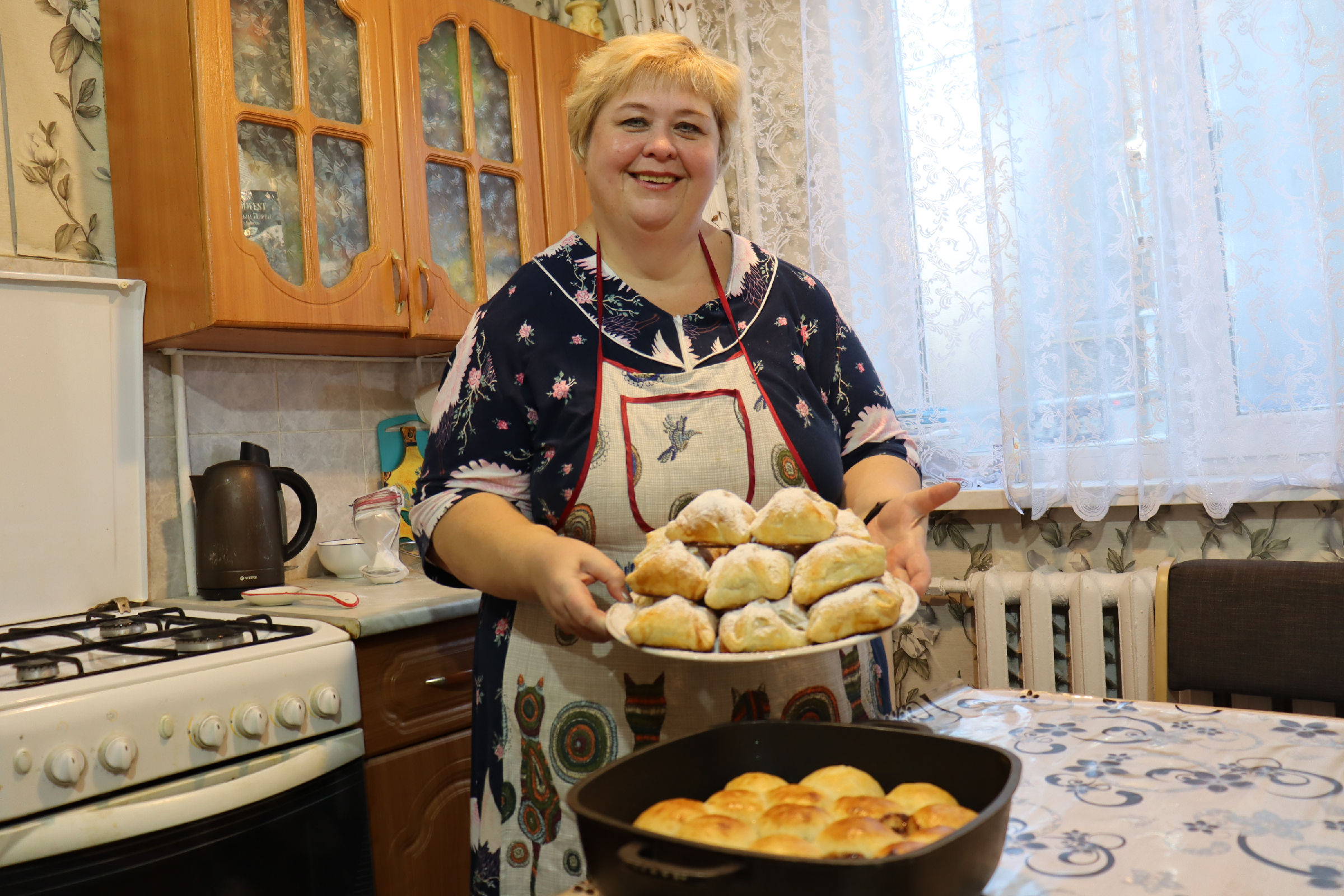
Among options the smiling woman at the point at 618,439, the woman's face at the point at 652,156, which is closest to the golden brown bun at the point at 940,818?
the smiling woman at the point at 618,439

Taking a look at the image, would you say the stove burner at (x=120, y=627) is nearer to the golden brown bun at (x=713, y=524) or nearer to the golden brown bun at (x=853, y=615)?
the golden brown bun at (x=713, y=524)

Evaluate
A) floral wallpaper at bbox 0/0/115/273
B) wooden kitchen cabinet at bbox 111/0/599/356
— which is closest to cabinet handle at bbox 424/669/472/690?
wooden kitchen cabinet at bbox 111/0/599/356

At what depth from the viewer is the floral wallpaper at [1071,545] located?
1.70 meters

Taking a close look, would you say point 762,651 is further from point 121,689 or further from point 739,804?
point 121,689

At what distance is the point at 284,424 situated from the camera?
2016 millimetres

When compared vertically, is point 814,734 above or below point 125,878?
above

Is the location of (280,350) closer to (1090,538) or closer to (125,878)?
(125,878)

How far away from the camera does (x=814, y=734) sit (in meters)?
0.64

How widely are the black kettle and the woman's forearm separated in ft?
2.89

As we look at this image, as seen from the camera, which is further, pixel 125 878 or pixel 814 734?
pixel 125 878

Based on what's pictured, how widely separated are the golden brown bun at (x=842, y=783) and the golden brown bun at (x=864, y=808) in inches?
0.5

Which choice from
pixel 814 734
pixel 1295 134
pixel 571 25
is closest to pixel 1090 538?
pixel 1295 134

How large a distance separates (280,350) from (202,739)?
3.08 ft

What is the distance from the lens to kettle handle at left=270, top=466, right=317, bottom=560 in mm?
1852
